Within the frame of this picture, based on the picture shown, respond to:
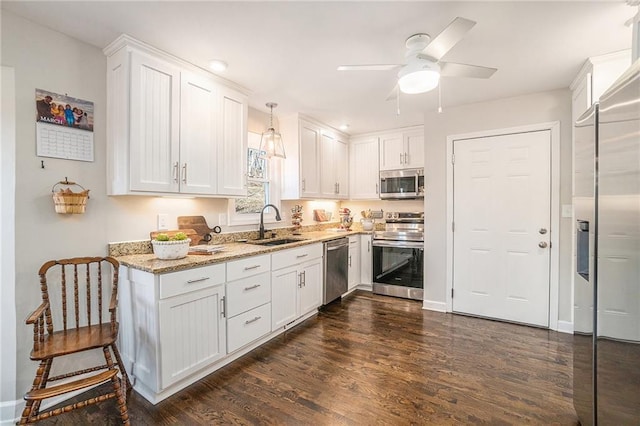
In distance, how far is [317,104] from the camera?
10.8 ft

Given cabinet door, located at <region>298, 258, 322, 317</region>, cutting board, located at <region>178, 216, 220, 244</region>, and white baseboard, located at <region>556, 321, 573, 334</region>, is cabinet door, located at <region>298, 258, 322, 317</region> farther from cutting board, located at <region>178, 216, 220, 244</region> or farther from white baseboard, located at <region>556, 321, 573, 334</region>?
white baseboard, located at <region>556, 321, 573, 334</region>

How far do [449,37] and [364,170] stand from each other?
3100 mm

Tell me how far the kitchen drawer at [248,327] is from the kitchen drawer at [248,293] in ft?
0.17

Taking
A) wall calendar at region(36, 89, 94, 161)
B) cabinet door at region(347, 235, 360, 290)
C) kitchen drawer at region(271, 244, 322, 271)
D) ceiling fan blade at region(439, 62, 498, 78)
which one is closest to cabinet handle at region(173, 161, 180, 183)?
wall calendar at region(36, 89, 94, 161)

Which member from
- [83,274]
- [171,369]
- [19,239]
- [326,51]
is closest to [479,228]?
[326,51]

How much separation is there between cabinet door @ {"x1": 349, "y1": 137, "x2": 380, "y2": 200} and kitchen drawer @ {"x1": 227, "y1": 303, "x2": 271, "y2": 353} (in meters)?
2.61

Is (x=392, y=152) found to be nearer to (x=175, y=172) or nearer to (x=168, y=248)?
(x=175, y=172)

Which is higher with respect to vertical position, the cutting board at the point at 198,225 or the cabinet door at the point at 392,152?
the cabinet door at the point at 392,152

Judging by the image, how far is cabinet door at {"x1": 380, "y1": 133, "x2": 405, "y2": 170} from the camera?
170 inches

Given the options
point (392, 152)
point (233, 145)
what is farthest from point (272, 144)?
point (392, 152)

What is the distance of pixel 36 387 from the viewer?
1519 mm

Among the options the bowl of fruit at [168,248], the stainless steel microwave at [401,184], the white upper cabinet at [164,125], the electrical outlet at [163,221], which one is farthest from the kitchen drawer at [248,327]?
the stainless steel microwave at [401,184]

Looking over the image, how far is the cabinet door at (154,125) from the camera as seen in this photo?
2012 mm

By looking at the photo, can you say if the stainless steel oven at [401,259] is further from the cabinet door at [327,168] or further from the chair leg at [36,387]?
the chair leg at [36,387]
